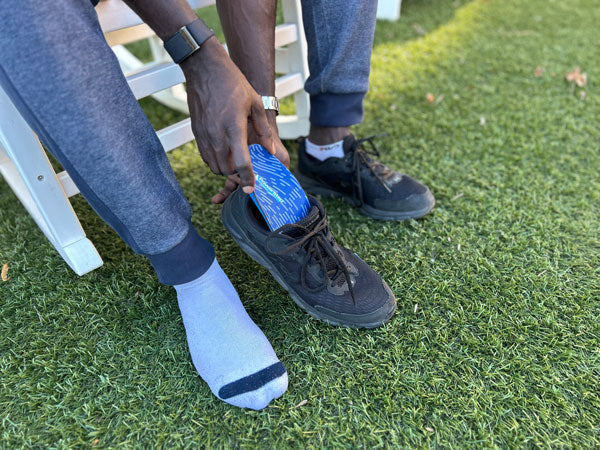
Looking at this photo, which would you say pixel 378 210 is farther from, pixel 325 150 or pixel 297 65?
pixel 297 65

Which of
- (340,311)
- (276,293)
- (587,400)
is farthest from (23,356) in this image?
(587,400)

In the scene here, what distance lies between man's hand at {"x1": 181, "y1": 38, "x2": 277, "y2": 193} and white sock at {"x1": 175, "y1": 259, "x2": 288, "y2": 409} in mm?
215

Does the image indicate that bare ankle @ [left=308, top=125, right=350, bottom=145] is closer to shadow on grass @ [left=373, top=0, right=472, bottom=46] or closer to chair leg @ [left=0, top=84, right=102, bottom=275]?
chair leg @ [left=0, top=84, right=102, bottom=275]

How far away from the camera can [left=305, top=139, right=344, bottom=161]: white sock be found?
1.05 m

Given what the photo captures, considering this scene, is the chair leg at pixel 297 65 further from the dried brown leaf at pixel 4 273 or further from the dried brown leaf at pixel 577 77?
the dried brown leaf at pixel 577 77

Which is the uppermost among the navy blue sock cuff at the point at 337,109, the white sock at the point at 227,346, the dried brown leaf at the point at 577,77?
the navy blue sock cuff at the point at 337,109

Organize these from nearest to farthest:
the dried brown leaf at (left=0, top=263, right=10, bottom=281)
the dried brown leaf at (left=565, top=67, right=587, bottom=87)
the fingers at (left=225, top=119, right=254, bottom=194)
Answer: the fingers at (left=225, top=119, right=254, bottom=194) → the dried brown leaf at (left=0, top=263, right=10, bottom=281) → the dried brown leaf at (left=565, top=67, right=587, bottom=87)

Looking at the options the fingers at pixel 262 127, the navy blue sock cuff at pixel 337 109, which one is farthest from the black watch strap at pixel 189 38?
the navy blue sock cuff at pixel 337 109

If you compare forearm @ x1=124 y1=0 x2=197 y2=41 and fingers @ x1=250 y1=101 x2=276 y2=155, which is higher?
forearm @ x1=124 y1=0 x2=197 y2=41

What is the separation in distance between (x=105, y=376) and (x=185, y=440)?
19cm

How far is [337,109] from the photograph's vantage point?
3.28 ft

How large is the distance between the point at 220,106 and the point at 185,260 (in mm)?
250

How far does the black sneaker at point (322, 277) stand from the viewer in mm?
761

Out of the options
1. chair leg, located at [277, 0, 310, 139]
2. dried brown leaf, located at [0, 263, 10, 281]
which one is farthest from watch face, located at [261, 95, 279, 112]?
dried brown leaf, located at [0, 263, 10, 281]
